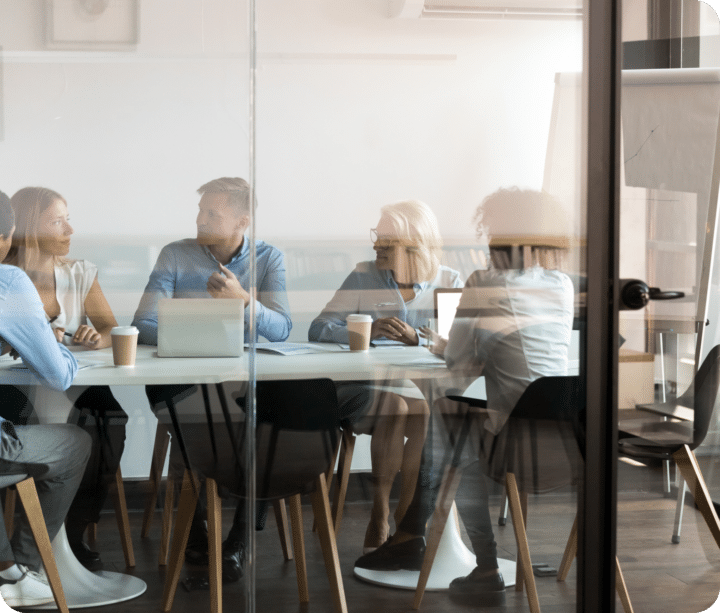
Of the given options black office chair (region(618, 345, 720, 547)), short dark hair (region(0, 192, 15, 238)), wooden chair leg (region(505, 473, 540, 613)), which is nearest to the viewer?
short dark hair (region(0, 192, 15, 238))

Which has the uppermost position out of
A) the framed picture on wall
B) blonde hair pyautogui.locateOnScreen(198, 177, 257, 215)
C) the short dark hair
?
the framed picture on wall

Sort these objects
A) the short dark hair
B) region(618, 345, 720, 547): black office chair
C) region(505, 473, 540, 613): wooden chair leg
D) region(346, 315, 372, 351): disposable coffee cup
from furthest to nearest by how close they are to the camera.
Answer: region(618, 345, 720, 547): black office chair < region(505, 473, 540, 613): wooden chair leg < region(346, 315, 372, 351): disposable coffee cup < the short dark hair

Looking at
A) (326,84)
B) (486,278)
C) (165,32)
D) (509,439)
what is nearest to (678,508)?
(509,439)

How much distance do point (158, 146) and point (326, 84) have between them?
1.56 feet

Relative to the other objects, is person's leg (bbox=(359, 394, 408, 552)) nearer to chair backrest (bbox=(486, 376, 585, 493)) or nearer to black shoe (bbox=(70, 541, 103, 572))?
chair backrest (bbox=(486, 376, 585, 493))

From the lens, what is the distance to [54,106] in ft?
6.59

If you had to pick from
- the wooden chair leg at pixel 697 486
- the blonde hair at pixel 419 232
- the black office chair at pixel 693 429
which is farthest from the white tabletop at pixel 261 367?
the wooden chair leg at pixel 697 486

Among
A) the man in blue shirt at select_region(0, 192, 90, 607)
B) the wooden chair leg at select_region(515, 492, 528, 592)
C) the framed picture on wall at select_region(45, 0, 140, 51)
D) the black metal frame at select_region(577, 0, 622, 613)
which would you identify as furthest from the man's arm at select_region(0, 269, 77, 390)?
the black metal frame at select_region(577, 0, 622, 613)

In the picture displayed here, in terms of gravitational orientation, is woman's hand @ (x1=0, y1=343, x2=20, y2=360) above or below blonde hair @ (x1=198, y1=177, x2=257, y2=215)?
below

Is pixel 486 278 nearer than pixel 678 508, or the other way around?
pixel 486 278

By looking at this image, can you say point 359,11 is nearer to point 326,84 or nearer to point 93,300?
point 326,84

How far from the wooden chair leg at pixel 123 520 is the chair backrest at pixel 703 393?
1645 mm

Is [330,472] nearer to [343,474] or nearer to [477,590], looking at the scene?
[343,474]

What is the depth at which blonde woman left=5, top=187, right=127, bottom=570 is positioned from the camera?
78.9 inches
